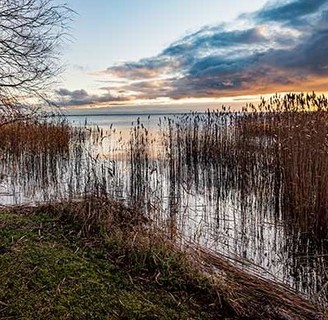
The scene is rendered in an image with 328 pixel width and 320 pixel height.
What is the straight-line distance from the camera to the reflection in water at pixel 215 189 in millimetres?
4984

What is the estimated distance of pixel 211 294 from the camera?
3.18 metres

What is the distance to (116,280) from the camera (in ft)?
10.7

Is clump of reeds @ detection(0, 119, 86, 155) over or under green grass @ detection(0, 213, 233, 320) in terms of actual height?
over

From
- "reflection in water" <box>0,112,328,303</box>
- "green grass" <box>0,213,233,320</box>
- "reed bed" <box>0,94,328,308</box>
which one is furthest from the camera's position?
"reed bed" <box>0,94,328,308</box>

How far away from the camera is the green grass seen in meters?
2.80

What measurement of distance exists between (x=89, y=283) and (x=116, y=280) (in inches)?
8.9

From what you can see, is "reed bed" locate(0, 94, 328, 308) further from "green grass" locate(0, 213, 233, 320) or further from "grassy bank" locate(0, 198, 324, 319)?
"green grass" locate(0, 213, 233, 320)

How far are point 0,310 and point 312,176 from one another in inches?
173

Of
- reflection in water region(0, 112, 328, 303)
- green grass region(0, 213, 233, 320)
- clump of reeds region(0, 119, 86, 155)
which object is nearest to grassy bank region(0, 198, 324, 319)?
green grass region(0, 213, 233, 320)

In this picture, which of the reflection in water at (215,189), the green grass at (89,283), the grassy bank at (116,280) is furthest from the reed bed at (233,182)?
the green grass at (89,283)

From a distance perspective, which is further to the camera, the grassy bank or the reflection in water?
the reflection in water

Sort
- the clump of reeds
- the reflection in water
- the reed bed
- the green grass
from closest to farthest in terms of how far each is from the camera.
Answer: the green grass → the reflection in water → the reed bed → the clump of reeds

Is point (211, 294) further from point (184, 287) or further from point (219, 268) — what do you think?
point (219, 268)

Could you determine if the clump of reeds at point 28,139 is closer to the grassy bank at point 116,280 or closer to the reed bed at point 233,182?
the reed bed at point 233,182
